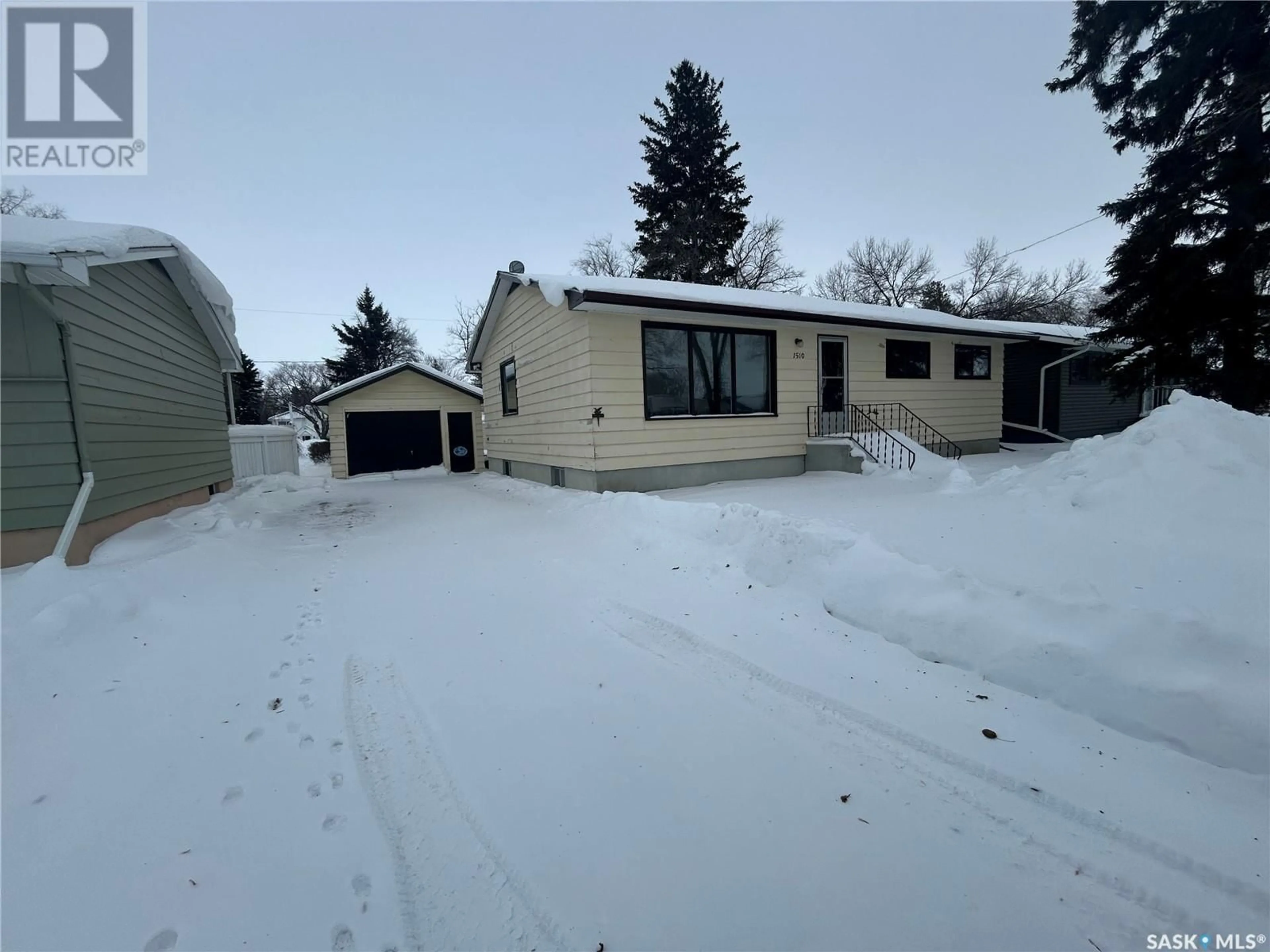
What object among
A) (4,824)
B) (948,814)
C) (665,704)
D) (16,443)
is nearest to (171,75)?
(16,443)

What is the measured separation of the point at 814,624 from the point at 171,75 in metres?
12.7

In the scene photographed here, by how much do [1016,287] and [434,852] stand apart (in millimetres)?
43438

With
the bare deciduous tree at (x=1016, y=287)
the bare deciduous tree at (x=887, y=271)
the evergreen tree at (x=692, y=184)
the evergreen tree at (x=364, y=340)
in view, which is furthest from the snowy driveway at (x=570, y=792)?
the bare deciduous tree at (x=1016, y=287)

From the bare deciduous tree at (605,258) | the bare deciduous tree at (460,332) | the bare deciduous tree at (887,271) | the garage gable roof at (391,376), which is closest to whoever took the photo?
the garage gable roof at (391,376)

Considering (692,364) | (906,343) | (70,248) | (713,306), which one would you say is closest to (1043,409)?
(906,343)

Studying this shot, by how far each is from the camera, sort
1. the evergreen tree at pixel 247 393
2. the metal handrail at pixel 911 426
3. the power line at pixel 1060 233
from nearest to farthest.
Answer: the metal handrail at pixel 911 426, the power line at pixel 1060 233, the evergreen tree at pixel 247 393

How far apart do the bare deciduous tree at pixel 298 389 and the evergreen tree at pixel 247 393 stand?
7.77 metres

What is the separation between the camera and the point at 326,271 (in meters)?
24.8

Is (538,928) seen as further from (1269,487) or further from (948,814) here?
(1269,487)

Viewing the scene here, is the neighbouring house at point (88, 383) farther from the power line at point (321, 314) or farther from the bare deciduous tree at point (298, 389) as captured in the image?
the bare deciduous tree at point (298, 389)

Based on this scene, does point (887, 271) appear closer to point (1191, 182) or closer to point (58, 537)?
point (1191, 182)

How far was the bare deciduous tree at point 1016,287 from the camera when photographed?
32.9 metres

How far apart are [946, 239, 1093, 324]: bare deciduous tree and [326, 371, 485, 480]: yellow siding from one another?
1267 inches

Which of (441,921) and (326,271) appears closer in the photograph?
(441,921)
